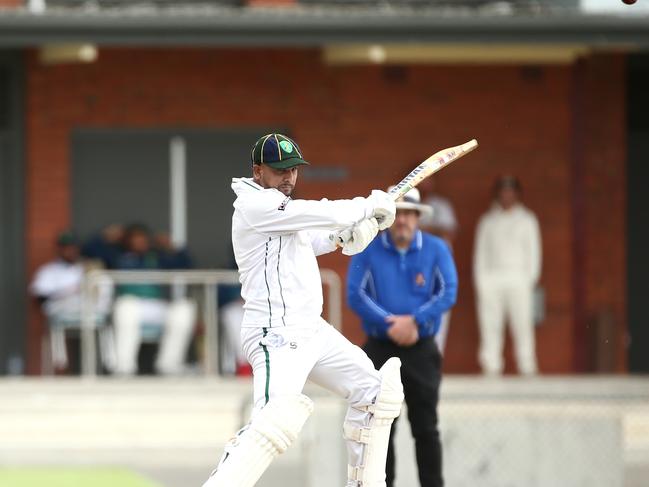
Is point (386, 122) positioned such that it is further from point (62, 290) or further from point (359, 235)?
point (359, 235)

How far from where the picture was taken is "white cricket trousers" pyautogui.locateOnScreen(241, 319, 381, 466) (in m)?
8.06

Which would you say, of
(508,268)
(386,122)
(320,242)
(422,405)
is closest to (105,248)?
(386,122)

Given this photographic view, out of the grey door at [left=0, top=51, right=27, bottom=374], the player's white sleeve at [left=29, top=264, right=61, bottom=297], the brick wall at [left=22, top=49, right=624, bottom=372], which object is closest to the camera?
the player's white sleeve at [left=29, top=264, right=61, bottom=297]

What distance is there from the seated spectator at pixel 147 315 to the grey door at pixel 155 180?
3.22ft

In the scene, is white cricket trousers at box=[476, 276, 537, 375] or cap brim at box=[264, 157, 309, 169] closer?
cap brim at box=[264, 157, 309, 169]

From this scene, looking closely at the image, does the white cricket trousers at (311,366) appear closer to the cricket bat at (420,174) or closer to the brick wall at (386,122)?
the cricket bat at (420,174)

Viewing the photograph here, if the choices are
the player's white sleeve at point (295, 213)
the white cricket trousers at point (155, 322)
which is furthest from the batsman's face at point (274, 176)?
the white cricket trousers at point (155, 322)

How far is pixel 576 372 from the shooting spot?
18531mm

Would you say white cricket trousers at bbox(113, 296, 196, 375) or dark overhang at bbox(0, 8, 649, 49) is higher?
dark overhang at bbox(0, 8, 649, 49)

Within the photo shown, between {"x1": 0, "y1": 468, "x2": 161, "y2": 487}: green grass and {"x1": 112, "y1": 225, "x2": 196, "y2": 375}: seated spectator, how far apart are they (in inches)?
119

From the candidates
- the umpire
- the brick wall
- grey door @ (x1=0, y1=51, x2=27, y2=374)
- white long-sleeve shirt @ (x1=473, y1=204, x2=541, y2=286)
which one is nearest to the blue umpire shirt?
the umpire

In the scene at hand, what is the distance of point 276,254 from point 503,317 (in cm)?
984

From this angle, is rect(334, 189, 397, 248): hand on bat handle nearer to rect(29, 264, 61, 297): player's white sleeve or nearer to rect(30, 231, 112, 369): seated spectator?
rect(30, 231, 112, 369): seated spectator

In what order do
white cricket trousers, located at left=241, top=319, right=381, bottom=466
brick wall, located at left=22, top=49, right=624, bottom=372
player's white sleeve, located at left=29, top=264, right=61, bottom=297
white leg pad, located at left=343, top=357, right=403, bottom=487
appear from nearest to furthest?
white cricket trousers, located at left=241, top=319, right=381, bottom=466 < white leg pad, located at left=343, top=357, right=403, bottom=487 < player's white sleeve, located at left=29, top=264, right=61, bottom=297 < brick wall, located at left=22, top=49, right=624, bottom=372
